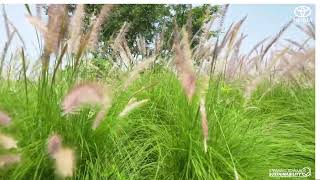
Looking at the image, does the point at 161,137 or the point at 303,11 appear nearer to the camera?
the point at 161,137

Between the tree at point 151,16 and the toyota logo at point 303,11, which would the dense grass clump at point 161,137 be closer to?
the tree at point 151,16

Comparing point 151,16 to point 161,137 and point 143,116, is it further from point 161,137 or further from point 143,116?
point 161,137

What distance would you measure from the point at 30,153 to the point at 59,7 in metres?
0.41

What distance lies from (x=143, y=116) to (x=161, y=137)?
9.2 inches

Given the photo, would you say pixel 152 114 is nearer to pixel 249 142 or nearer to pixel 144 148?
pixel 144 148

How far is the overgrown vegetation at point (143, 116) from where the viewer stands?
125cm

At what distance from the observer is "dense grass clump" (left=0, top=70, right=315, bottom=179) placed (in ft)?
4.36

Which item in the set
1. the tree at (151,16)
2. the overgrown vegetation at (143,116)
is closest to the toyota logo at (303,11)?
the overgrown vegetation at (143,116)

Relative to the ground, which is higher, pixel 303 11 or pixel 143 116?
pixel 303 11

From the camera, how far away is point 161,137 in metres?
1.59

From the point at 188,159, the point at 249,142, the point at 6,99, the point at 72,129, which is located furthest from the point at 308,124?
the point at 6,99

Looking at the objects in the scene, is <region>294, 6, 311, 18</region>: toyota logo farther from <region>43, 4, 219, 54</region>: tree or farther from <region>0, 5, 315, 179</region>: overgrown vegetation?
<region>43, 4, 219, 54</region>: tree

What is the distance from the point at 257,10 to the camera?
1.77 meters

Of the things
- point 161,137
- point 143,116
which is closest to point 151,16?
point 143,116
